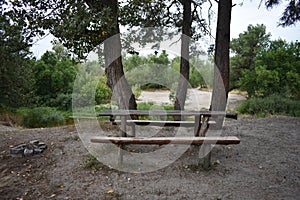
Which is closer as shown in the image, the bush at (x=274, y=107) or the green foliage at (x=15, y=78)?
the green foliage at (x=15, y=78)

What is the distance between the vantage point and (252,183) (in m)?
2.97

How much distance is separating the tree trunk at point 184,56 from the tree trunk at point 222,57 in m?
1.13

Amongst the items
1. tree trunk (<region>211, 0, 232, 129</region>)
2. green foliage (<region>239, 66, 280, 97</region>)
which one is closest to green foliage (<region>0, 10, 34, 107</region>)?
tree trunk (<region>211, 0, 232, 129</region>)

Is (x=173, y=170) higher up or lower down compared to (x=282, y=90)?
lower down

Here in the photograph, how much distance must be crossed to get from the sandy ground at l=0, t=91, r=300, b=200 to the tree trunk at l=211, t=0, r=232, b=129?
32.3 inches

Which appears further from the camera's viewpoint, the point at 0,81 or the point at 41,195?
the point at 0,81

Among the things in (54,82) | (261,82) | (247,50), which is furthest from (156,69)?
(54,82)

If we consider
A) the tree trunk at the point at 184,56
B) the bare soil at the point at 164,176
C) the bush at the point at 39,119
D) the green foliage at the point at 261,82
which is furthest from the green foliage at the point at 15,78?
the green foliage at the point at 261,82

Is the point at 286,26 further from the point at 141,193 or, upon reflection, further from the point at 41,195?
the point at 41,195

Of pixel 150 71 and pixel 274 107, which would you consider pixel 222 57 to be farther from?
pixel 274 107

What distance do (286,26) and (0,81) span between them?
8118 mm

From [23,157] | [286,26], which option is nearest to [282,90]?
[286,26]

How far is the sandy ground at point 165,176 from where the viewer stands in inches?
109

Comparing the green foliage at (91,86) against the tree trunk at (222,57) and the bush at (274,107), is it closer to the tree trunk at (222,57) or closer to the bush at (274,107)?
the tree trunk at (222,57)
